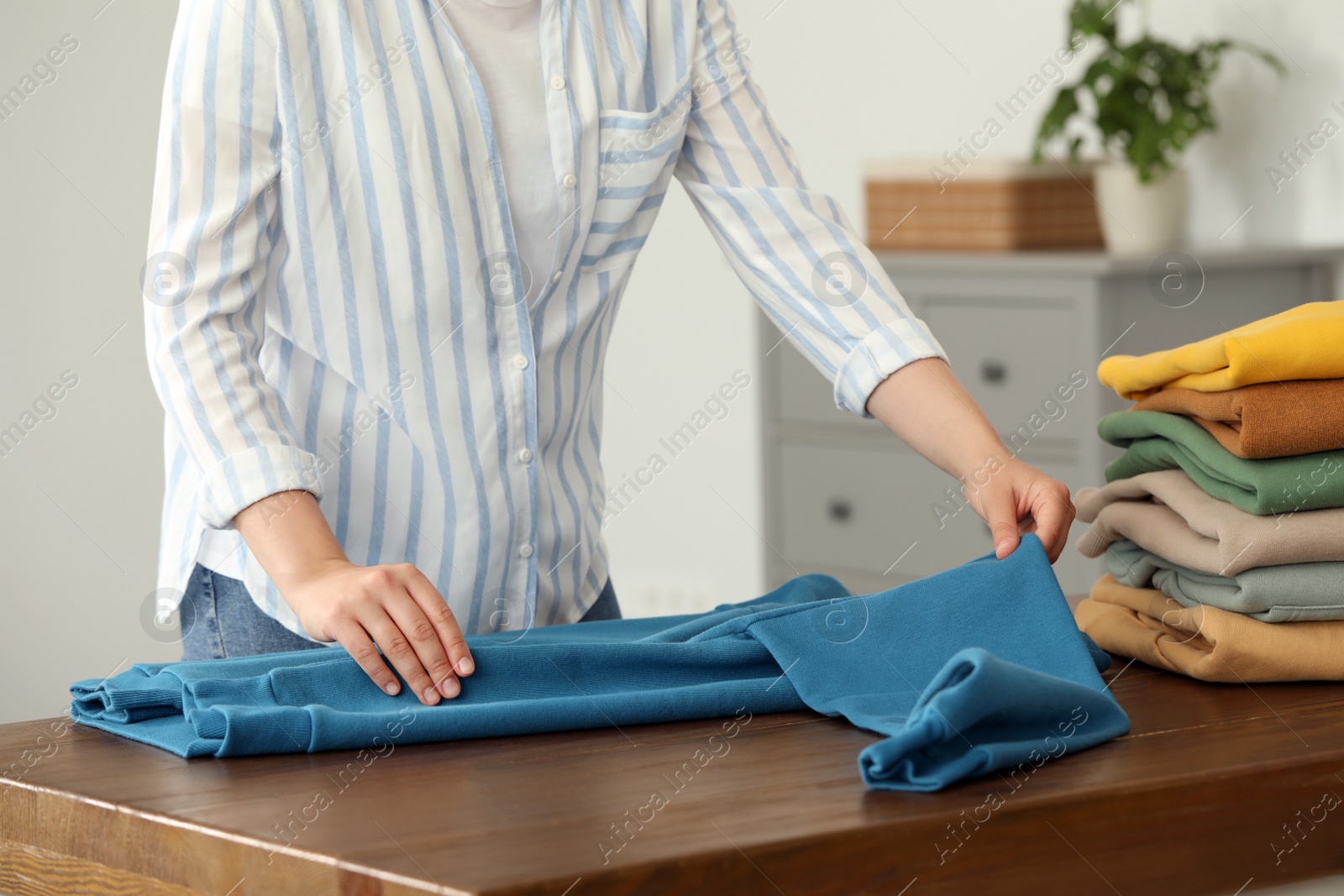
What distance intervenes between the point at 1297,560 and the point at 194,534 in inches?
34.6

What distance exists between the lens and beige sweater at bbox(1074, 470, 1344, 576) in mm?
979

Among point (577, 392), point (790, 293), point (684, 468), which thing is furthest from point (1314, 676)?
point (684, 468)

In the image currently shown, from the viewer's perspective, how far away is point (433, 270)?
1223 mm

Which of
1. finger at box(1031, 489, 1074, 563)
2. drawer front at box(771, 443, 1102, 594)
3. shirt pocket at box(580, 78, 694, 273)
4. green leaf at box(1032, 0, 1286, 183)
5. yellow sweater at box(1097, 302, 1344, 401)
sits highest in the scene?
green leaf at box(1032, 0, 1286, 183)

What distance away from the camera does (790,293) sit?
1345 mm

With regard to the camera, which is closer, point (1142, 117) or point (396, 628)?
Result: point (396, 628)

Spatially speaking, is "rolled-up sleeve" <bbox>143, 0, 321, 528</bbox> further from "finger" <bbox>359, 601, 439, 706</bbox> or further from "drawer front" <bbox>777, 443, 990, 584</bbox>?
"drawer front" <bbox>777, 443, 990, 584</bbox>

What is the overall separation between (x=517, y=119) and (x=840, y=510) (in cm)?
203

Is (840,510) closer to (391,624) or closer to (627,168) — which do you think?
(627,168)

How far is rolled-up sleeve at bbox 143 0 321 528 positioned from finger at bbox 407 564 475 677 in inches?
7.0

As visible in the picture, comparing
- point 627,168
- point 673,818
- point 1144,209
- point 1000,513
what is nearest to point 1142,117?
point 1144,209

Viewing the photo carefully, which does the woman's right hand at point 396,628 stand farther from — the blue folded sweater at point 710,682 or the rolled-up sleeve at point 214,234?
the rolled-up sleeve at point 214,234

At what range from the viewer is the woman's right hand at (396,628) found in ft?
2.96

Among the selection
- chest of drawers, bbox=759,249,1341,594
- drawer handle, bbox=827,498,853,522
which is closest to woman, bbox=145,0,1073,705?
chest of drawers, bbox=759,249,1341,594
